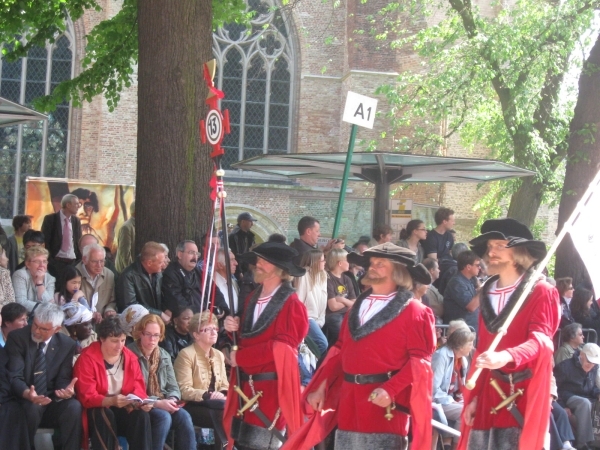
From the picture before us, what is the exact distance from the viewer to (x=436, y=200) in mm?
27219

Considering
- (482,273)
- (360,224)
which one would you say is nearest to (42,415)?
(482,273)

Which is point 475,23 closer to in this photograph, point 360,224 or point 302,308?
point 360,224

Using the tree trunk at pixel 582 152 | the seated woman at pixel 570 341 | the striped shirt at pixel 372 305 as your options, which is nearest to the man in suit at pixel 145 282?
the striped shirt at pixel 372 305

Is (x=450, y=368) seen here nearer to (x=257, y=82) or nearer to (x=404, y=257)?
(x=404, y=257)

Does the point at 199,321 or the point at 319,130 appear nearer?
the point at 199,321

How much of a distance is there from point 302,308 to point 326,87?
20.8 m

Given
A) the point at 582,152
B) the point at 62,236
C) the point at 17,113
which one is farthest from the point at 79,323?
the point at 582,152

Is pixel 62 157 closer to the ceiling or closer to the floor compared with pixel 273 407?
closer to the ceiling

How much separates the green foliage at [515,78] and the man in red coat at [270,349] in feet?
36.9

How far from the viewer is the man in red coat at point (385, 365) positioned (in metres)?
6.66

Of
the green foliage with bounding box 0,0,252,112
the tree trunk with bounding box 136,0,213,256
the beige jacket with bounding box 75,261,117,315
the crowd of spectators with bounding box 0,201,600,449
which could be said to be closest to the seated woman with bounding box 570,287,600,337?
the crowd of spectators with bounding box 0,201,600,449

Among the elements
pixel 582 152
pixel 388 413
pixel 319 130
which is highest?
pixel 319 130

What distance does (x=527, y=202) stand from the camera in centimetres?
2011

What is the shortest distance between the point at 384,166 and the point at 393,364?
8391 millimetres
